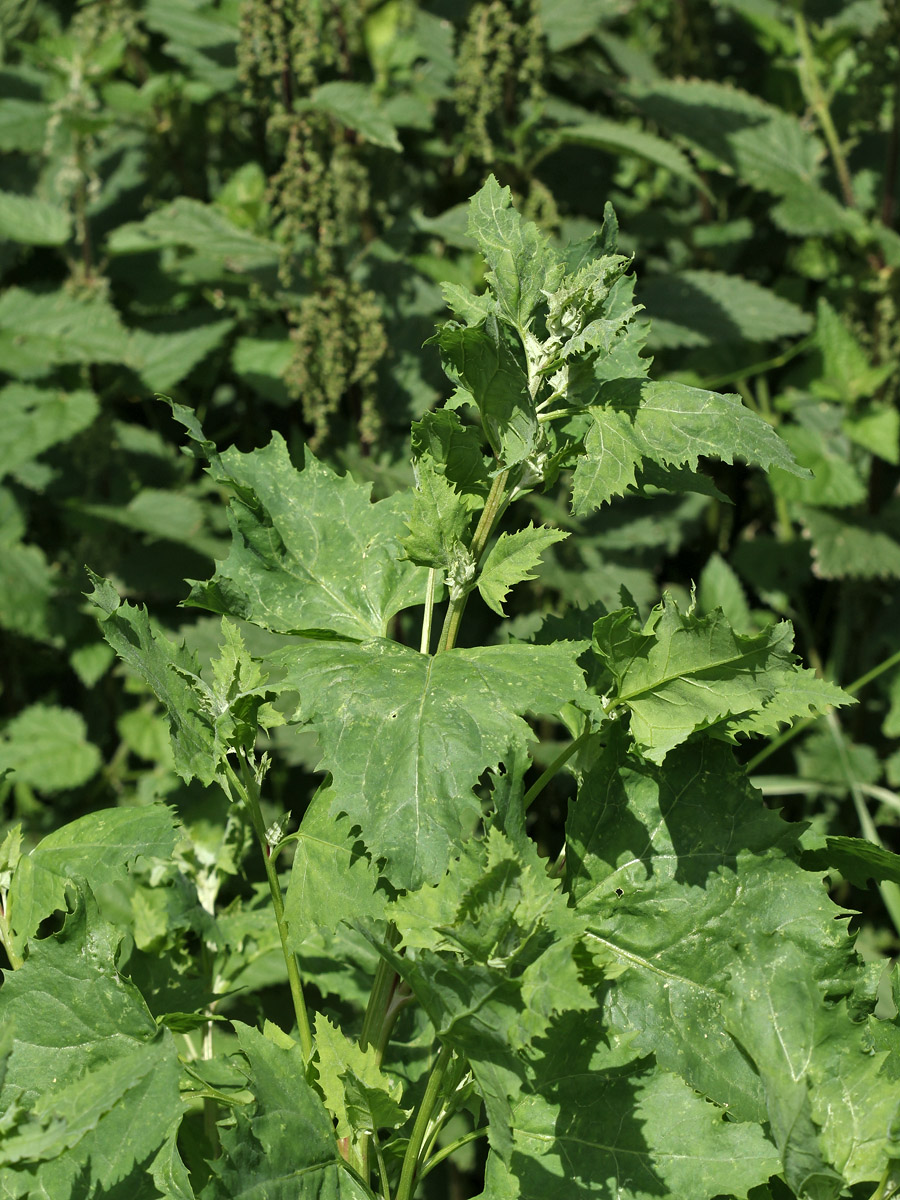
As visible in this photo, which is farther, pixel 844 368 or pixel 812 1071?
pixel 844 368

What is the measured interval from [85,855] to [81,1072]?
0.20 m

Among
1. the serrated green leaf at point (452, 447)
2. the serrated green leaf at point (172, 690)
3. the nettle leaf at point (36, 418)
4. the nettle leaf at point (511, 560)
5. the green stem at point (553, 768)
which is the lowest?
the nettle leaf at point (36, 418)

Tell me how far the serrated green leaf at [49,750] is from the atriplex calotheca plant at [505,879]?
172 cm

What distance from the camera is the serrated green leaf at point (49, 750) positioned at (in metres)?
2.82

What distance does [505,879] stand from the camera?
0.86m

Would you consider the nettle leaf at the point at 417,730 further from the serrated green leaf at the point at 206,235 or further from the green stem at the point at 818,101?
the green stem at the point at 818,101

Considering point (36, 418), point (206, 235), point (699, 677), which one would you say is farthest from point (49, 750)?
point (699, 677)

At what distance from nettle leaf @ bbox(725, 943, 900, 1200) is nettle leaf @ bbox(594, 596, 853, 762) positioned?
21cm

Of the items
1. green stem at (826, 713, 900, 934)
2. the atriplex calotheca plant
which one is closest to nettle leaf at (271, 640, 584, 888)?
the atriplex calotheca plant

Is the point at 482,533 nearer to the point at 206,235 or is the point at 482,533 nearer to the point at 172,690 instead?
the point at 172,690

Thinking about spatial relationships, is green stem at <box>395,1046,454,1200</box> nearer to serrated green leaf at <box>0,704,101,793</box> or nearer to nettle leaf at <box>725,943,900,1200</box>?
nettle leaf at <box>725,943,900,1200</box>

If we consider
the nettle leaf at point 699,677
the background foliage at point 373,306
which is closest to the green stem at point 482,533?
the nettle leaf at point 699,677

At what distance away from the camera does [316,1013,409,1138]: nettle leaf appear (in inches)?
37.4

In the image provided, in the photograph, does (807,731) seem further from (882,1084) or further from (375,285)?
(882,1084)
